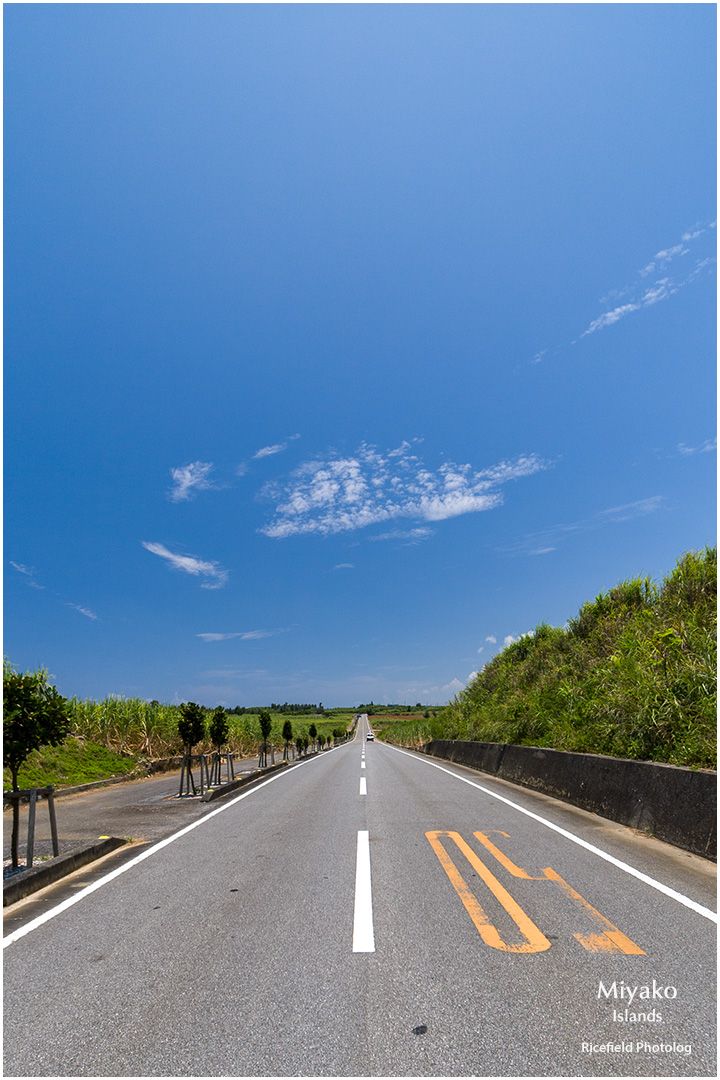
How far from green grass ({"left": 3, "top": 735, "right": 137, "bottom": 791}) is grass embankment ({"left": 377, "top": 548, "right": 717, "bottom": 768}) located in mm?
13645

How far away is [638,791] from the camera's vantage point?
781cm

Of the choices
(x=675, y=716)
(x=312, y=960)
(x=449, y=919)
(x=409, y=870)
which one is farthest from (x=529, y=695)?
(x=312, y=960)

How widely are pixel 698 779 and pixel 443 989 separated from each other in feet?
15.6

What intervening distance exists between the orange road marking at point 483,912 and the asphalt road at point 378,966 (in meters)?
0.02

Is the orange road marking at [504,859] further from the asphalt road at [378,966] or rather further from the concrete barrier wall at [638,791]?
the concrete barrier wall at [638,791]

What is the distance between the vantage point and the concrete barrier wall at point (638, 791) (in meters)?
6.30

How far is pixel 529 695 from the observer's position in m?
17.6

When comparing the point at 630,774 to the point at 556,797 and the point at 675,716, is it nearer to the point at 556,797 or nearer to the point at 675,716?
the point at 675,716

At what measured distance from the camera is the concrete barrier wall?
6.30 m

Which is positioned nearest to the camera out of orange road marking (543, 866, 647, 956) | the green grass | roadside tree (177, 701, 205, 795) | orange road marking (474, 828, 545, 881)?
orange road marking (543, 866, 647, 956)

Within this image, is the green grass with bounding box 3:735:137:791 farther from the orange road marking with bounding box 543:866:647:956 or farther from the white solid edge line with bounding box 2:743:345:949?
the orange road marking with bounding box 543:866:647:956

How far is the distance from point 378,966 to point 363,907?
47.5 inches

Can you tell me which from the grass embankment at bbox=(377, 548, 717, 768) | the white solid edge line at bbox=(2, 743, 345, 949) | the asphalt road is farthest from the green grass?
the grass embankment at bbox=(377, 548, 717, 768)

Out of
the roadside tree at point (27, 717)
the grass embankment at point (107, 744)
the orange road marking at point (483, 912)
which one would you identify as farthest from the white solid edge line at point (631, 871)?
the grass embankment at point (107, 744)
